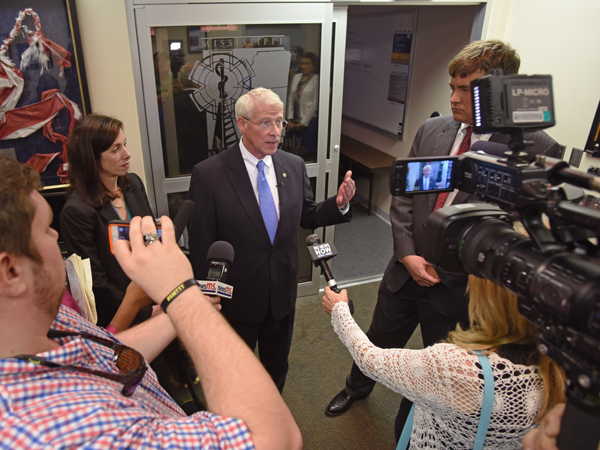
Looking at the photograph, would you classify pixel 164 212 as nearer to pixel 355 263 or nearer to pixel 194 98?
pixel 194 98

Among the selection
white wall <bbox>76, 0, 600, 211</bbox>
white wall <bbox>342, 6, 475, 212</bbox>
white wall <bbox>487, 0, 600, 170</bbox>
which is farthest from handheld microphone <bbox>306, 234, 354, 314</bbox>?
white wall <bbox>342, 6, 475, 212</bbox>

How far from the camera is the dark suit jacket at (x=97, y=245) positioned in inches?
73.1

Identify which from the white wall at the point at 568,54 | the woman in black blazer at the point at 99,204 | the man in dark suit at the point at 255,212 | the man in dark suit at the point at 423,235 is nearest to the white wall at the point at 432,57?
the white wall at the point at 568,54

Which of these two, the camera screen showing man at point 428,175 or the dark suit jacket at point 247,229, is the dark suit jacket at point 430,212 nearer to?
the dark suit jacket at point 247,229

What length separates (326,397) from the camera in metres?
2.53

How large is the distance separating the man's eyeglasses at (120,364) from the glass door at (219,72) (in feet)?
6.34

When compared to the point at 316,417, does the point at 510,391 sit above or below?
above

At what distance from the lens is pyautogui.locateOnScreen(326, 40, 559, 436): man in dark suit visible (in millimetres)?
1784

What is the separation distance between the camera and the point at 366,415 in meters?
2.42

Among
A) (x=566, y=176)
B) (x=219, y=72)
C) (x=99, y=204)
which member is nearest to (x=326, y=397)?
(x=99, y=204)

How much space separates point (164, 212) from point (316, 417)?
167 cm

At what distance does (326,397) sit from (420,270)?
1.13 meters

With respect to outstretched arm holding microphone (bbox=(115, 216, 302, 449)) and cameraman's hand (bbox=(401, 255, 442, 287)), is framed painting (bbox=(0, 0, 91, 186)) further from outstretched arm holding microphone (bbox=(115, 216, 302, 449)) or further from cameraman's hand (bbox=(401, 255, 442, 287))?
cameraman's hand (bbox=(401, 255, 442, 287))

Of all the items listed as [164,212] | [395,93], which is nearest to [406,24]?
[395,93]
